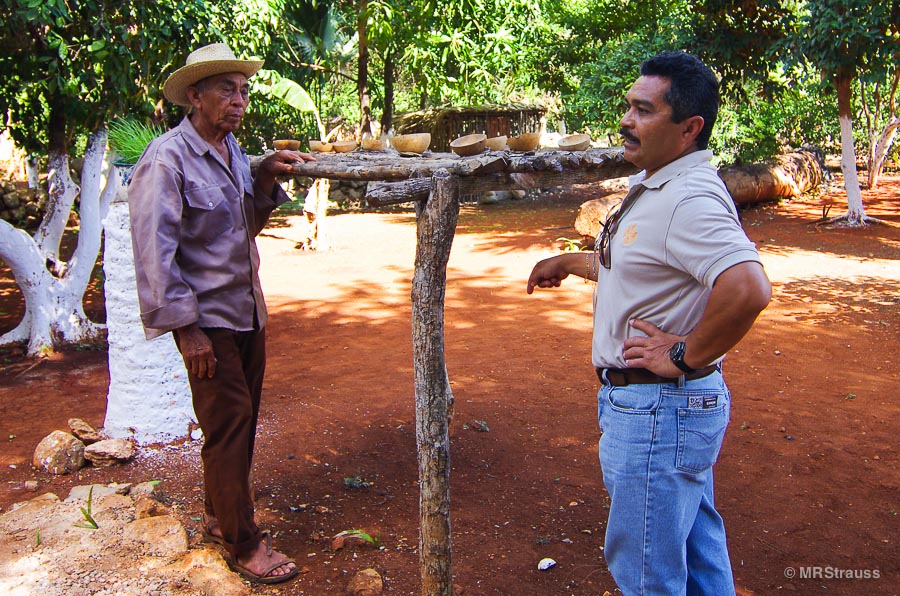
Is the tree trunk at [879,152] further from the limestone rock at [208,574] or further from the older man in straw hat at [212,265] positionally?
the limestone rock at [208,574]

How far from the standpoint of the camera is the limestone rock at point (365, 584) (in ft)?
9.89

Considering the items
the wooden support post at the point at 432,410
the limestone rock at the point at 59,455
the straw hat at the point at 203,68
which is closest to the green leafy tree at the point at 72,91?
the limestone rock at the point at 59,455

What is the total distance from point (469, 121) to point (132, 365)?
12864mm

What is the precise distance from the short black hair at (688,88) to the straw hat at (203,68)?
167 centimetres

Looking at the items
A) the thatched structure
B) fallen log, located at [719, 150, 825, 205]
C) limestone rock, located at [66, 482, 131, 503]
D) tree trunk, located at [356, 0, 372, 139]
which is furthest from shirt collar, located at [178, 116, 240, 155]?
the thatched structure

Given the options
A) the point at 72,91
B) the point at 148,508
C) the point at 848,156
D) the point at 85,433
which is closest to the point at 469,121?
the point at 848,156

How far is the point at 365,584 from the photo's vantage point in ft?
9.96

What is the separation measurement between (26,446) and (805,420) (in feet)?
15.6

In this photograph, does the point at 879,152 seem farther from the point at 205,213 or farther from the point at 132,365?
the point at 205,213

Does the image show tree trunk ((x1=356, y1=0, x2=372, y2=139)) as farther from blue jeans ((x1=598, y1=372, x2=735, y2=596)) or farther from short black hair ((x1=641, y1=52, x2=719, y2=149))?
blue jeans ((x1=598, y1=372, x2=735, y2=596))

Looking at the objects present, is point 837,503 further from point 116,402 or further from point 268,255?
point 268,255

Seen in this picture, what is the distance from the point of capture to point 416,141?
3408mm

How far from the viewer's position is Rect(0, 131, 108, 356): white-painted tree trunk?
664 cm

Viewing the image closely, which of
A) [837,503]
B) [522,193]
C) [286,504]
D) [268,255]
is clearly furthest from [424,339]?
[522,193]
